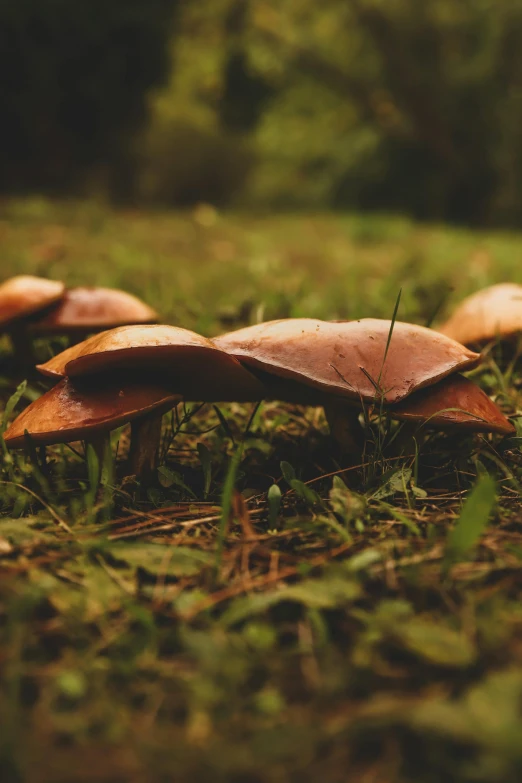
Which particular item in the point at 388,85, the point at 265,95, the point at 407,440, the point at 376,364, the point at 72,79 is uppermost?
the point at 72,79

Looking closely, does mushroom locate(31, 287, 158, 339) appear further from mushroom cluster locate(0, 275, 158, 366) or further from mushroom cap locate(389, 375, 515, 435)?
mushroom cap locate(389, 375, 515, 435)

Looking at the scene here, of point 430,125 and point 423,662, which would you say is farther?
point 430,125

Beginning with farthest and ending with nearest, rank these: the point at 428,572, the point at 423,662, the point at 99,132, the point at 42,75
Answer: the point at 99,132 → the point at 42,75 → the point at 428,572 → the point at 423,662

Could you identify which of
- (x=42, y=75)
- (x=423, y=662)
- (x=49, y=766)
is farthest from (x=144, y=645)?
(x=42, y=75)

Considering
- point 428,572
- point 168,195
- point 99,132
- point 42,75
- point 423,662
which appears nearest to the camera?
point 423,662

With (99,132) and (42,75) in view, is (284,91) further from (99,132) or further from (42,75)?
(42,75)

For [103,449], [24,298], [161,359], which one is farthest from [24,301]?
[161,359]

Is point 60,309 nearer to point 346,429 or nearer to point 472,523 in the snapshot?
point 346,429
